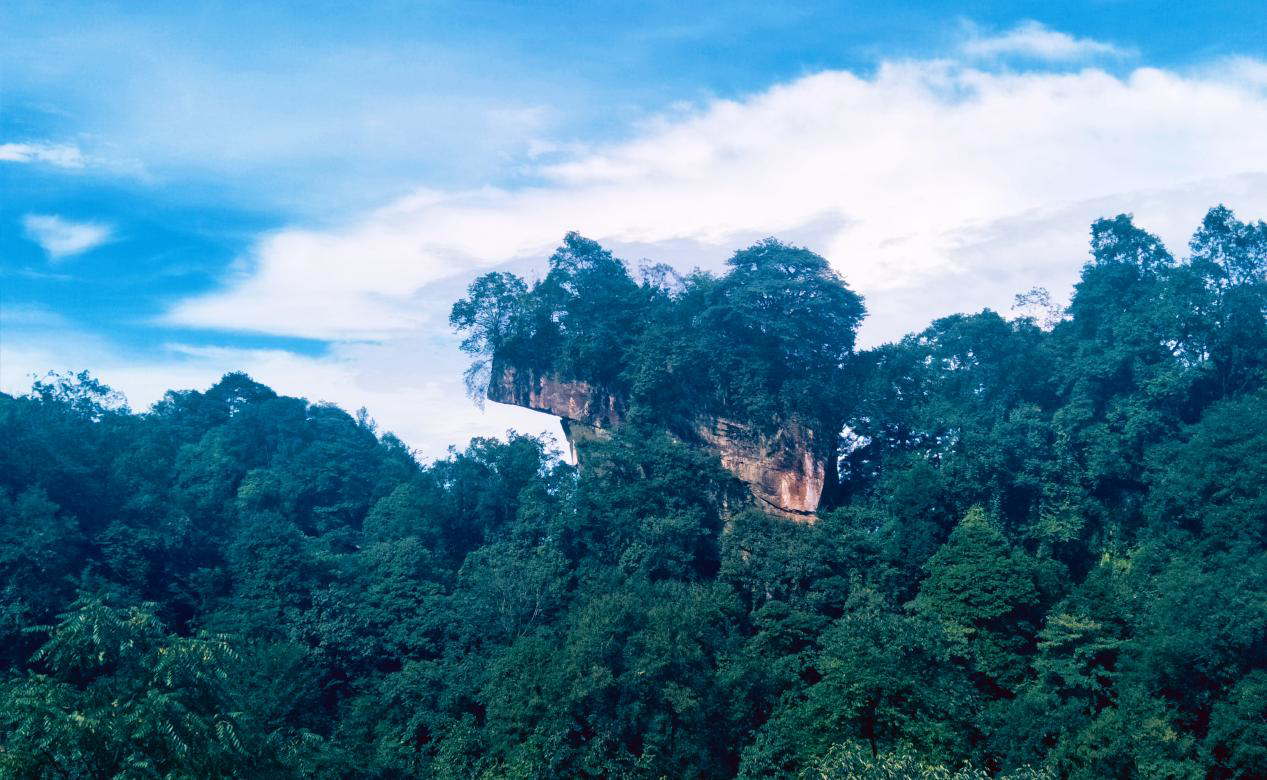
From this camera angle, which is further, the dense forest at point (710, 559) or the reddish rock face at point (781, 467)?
the reddish rock face at point (781, 467)

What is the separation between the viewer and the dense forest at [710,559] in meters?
19.2

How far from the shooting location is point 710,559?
28.3 metres

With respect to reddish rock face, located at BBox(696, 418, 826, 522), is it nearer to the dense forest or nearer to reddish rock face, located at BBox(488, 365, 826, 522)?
reddish rock face, located at BBox(488, 365, 826, 522)

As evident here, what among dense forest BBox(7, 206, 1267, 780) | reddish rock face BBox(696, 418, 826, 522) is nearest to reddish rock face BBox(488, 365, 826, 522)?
reddish rock face BBox(696, 418, 826, 522)

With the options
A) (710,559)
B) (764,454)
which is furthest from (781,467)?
(710,559)

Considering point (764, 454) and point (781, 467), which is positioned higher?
point (764, 454)

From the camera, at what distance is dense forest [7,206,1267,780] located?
19.2 m

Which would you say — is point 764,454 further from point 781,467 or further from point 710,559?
point 710,559

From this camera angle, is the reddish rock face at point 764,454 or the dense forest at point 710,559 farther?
the reddish rock face at point 764,454

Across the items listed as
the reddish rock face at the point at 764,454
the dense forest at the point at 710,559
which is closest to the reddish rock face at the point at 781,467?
the reddish rock face at the point at 764,454

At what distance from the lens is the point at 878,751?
1953 centimetres

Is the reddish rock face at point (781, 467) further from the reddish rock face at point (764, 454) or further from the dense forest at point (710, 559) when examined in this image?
the dense forest at point (710, 559)

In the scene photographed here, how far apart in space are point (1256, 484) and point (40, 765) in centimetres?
2415

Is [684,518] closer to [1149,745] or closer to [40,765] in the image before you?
[1149,745]
